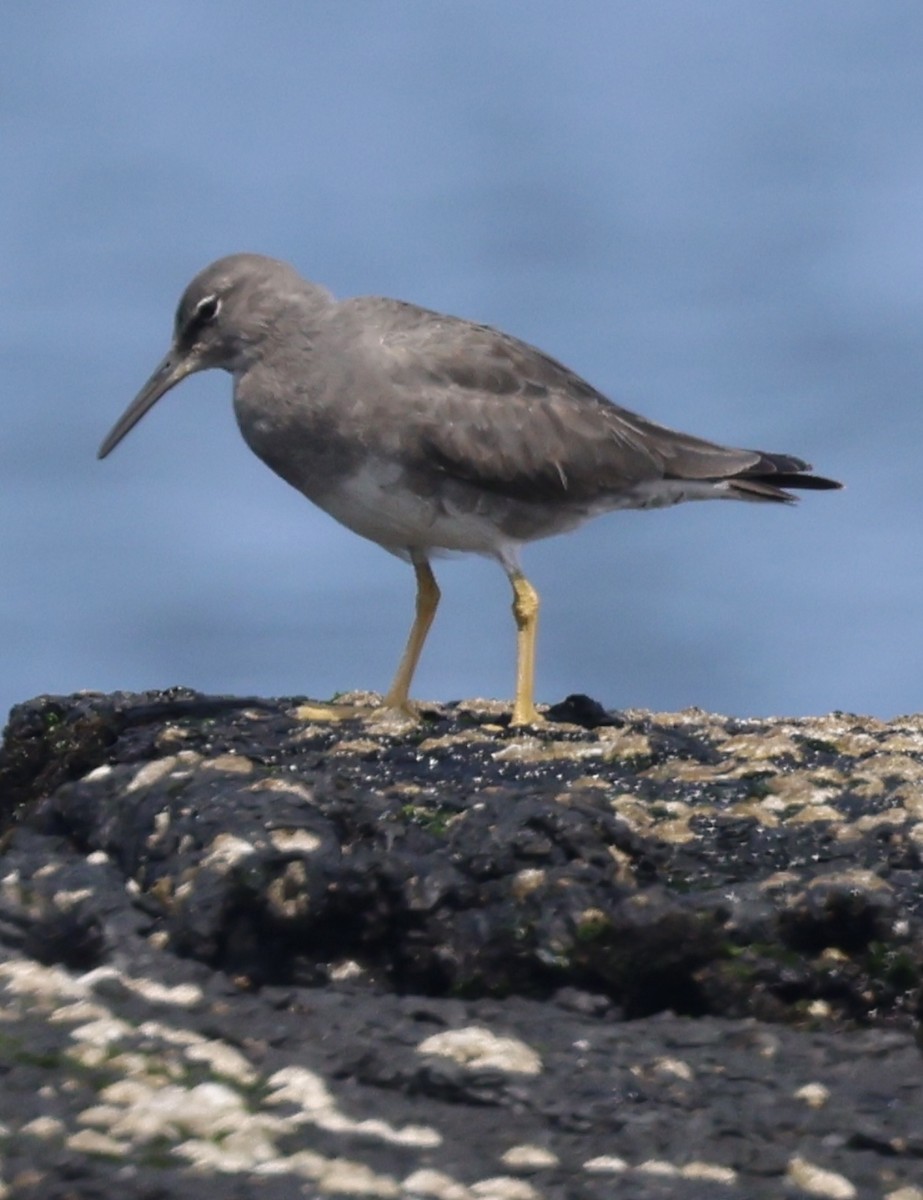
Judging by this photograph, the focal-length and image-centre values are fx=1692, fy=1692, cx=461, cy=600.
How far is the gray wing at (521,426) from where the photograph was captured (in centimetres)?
915

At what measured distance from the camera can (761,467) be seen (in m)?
10.6

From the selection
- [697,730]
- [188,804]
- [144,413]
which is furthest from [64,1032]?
[144,413]

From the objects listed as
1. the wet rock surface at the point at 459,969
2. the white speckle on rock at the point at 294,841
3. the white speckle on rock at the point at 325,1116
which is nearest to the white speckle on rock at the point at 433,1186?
the wet rock surface at the point at 459,969

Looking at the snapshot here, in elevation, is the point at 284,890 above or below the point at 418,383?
below

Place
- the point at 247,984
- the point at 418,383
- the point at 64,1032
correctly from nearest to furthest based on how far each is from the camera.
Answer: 1. the point at 64,1032
2. the point at 247,984
3. the point at 418,383

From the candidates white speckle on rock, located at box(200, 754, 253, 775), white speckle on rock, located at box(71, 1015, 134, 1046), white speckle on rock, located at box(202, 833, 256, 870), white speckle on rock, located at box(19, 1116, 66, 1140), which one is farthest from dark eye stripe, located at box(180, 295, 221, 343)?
white speckle on rock, located at box(19, 1116, 66, 1140)

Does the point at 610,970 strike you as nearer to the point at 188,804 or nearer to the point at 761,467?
the point at 188,804

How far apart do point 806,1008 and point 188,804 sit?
7.17 ft

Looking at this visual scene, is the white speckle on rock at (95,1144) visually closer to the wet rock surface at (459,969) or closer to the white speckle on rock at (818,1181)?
the wet rock surface at (459,969)

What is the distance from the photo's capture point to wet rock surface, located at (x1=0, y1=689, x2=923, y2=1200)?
412 cm

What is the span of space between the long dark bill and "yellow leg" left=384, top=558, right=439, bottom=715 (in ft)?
6.31

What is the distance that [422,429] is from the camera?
896 cm

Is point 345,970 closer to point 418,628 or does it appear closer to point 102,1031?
point 102,1031

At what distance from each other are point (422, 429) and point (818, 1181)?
216 inches
